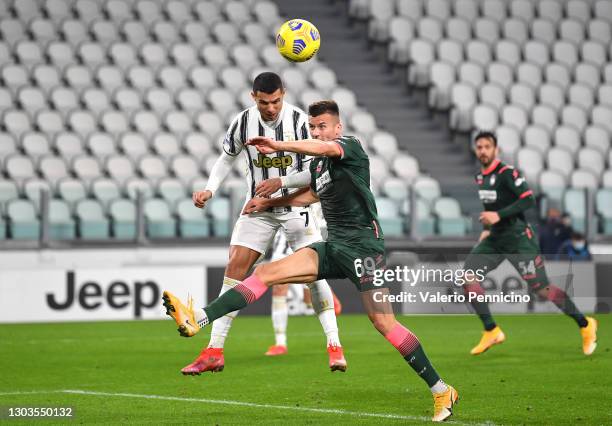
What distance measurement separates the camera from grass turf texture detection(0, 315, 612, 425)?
6.82m

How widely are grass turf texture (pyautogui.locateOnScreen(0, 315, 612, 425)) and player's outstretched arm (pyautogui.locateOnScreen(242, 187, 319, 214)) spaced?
1.37 metres

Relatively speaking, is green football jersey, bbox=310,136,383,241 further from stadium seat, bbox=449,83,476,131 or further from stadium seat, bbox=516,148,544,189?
stadium seat, bbox=449,83,476,131

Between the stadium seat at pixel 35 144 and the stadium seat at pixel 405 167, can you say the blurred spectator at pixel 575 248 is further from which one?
the stadium seat at pixel 35 144

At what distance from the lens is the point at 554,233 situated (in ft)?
56.7

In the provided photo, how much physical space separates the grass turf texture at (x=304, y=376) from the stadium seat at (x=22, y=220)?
252 centimetres

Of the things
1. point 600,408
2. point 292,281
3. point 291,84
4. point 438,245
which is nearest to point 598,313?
point 438,245

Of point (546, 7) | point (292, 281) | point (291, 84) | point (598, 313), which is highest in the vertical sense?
point (546, 7)

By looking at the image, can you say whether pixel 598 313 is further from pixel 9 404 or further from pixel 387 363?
pixel 9 404

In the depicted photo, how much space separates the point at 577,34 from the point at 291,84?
6934mm

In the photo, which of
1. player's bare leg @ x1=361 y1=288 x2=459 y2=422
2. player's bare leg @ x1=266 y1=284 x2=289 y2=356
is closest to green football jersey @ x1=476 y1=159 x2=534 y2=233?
player's bare leg @ x1=266 y1=284 x2=289 y2=356

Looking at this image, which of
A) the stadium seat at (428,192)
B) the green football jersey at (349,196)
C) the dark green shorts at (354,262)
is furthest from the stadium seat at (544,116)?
the dark green shorts at (354,262)

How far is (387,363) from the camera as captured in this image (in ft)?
32.5

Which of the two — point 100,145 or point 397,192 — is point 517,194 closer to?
point 397,192

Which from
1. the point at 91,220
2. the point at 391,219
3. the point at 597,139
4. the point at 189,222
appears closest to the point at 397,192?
the point at 391,219
